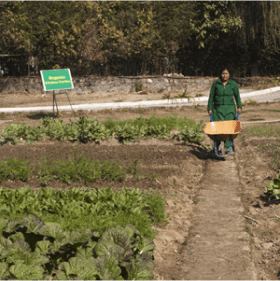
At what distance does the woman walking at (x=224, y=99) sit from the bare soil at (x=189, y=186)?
0.85 meters

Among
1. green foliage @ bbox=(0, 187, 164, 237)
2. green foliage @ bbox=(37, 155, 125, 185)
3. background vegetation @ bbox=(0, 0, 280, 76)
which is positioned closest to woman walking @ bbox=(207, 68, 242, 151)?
green foliage @ bbox=(37, 155, 125, 185)

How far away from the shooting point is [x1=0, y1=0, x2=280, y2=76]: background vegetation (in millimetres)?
23203

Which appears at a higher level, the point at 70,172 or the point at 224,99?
the point at 224,99

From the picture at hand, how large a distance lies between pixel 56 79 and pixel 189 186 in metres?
9.34

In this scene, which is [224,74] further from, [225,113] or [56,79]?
[56,79]

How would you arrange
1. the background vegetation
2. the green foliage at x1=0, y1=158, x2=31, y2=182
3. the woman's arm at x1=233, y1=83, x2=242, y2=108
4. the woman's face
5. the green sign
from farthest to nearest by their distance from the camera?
1. the background vegetation
2. the green sign
3. the woman's arm at x1=233, y1=83, x2=242, y2=108
4. the woman's face
5. the green foliage at x1=0, y1=158, x2=31, y2=182

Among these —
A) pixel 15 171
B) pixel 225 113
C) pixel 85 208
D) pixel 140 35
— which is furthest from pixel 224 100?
pixel 140 35

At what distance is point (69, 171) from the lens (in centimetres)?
753

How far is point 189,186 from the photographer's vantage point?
7629 millimetres

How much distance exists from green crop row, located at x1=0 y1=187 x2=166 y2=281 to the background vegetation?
1904 cm

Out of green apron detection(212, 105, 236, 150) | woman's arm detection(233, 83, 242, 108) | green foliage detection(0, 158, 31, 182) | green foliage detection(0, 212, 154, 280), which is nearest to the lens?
green foliage detection(0, 212, 154, 280)

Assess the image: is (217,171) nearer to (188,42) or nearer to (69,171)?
(69,171)

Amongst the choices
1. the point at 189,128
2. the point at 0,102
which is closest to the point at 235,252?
the point at 189,128

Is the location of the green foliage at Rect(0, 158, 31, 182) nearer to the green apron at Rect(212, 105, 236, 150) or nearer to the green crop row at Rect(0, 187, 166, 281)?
the green crop row at Rect(0, 187, 166, 281)
